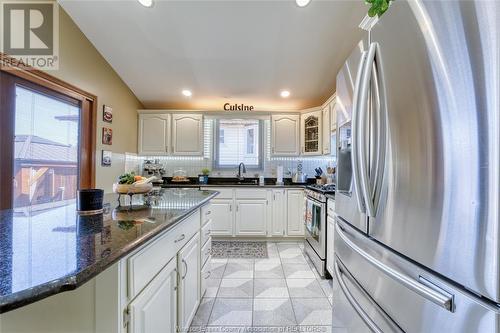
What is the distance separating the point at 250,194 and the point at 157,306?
9.52 feet

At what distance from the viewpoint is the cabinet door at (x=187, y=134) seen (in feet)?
14.3

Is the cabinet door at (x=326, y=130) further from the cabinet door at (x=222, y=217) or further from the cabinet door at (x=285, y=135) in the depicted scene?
the cabinet door at (x=222, y=217)

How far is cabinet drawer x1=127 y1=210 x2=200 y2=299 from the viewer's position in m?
0.89

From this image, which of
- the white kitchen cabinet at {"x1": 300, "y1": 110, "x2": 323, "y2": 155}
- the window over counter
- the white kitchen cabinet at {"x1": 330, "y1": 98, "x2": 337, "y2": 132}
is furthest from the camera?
the window over counter

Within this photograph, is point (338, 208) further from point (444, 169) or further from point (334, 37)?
point (334, 37)

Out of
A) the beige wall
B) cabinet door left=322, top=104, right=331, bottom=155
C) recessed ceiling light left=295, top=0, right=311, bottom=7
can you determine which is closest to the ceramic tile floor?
cabinet door left=322, top=104, right=331, bottom=155

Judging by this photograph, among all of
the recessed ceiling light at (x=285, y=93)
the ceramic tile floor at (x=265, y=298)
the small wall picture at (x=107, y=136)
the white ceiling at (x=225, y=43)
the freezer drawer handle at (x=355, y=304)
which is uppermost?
the white ceiling at (x=225, y=43)

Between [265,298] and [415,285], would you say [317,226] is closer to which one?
[265,298]

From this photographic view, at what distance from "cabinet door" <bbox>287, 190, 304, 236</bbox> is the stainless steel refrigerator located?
286 centimetres

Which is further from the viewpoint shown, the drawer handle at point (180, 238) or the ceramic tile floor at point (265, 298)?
the ceramic tile floor at point (265, 298)

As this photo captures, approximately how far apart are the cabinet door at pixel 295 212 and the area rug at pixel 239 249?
0.51 m

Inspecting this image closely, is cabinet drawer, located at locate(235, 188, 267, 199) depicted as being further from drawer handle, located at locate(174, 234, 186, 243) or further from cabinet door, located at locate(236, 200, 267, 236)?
drawer handle, located at locate(174, 234, 186, 243)

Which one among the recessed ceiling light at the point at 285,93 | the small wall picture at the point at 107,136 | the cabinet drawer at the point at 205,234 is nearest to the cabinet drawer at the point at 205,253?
the cabinet drawer at the point at 205,234

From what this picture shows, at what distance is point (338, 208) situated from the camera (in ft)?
4.74
